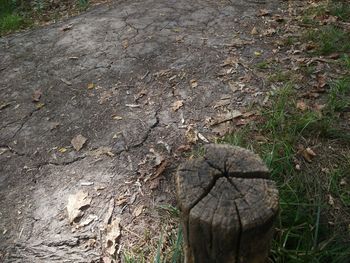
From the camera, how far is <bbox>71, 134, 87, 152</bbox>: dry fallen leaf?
309 cm

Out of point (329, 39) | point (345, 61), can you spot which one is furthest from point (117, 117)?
point (329, 39)

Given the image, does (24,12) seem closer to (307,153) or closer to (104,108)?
(104,108)

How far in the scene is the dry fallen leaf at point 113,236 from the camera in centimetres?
232

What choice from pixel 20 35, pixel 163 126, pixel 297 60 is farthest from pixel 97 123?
pixel 20 35

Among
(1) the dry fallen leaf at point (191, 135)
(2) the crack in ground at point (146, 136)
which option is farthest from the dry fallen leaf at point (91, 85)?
(1) the dry fallen leaf at point (191, 135)

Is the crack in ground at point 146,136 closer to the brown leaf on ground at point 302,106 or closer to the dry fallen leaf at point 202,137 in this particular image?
the dry fallen leaf at point 202,137

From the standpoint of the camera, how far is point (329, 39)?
382 cm

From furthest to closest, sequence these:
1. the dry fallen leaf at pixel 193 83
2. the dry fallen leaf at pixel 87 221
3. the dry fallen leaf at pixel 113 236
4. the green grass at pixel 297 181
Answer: the dry fallen leaf at pixel 193 83, the dry fallen leaf at pixel 87 221, the dry fallen leaf at pixel 113 236, the green grass at pixel 297 181

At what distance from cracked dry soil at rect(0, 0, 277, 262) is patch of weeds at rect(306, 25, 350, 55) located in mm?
667

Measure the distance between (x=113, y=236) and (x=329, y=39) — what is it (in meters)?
2.98

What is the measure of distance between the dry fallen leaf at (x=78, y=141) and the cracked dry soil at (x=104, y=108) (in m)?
0.04

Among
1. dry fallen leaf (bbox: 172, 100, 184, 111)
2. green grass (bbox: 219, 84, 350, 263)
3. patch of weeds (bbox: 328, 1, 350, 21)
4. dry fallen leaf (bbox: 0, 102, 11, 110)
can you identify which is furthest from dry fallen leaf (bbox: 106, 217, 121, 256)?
patch of weeds (bbox: 328, 1, 350, 21)

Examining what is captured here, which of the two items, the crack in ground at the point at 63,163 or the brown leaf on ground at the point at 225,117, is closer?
the crack in ground at the point at 63,163

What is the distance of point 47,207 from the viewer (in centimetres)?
264
